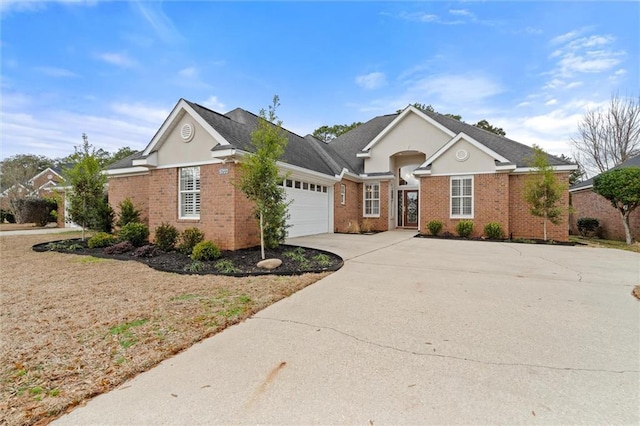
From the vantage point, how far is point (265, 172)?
7.93 m

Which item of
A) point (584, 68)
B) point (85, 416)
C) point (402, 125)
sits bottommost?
point (85, 416)

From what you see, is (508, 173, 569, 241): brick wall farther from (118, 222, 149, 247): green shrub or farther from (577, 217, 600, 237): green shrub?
(118, 222, 149, 247): green shrub

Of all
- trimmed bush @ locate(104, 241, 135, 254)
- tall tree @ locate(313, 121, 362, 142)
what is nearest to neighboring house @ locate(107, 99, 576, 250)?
trimmed bush @ locate(104, 241, 135, 254)

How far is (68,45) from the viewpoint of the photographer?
1053cm

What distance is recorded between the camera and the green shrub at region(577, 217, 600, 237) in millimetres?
17234

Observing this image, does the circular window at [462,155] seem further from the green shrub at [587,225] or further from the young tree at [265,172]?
the green shrub at [587,225]

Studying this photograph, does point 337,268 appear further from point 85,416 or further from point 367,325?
point 85,416

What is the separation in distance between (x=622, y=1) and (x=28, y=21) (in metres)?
17.9

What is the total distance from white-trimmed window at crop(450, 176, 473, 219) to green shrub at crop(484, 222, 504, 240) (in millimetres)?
988

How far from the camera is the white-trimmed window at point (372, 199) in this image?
1823 cm

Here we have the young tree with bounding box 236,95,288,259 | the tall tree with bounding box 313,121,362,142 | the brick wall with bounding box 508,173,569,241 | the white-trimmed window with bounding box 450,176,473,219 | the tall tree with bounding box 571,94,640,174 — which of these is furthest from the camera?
the tall tree with bounding box 313,121,362,142

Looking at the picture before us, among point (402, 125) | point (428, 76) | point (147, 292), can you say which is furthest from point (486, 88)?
point (147, 292)

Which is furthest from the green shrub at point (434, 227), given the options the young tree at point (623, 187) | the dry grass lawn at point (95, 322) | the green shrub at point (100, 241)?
the green shrub at point (100, 241)

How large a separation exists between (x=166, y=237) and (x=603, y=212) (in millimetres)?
21973
